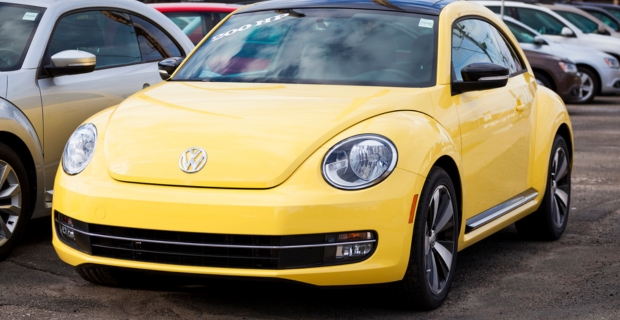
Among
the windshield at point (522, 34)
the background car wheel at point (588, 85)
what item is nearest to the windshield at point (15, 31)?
the windshield at point (522, 34)

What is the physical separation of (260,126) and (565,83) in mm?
12764

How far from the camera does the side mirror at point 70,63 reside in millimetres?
6367

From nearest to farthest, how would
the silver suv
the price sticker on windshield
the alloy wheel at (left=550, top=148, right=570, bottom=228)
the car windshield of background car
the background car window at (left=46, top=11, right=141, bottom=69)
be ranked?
the silver suv, the price sticker on windshield, the background car window at (left=46, top=11, right=141, bottom=69), the alloy wheel at (left=550, top=148, right=570, bottom=228), the car windshield of background car

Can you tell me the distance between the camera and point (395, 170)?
464 centimetres

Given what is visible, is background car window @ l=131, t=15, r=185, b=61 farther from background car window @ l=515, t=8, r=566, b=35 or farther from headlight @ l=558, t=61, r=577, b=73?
background car window @ l=515, t=8, r=566, b=35

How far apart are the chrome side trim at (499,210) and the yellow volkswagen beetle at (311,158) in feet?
0.04

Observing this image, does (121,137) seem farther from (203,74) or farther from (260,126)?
(203,74)

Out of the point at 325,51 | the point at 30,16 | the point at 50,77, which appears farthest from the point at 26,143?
the point at 325,51

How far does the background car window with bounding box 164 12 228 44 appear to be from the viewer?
12922mm

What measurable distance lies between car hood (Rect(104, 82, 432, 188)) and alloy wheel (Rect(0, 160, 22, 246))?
1.01m

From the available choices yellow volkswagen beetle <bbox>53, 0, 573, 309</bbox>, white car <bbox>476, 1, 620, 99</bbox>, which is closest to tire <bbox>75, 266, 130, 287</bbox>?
yellow volkswagen beetle <bbox>53, 0, 573, 309</bbox>

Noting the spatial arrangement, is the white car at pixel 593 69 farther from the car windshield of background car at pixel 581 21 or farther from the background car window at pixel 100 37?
the background car window at pixel 100 37

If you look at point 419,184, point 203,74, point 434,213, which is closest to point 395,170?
point 419,184

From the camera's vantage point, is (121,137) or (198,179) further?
(121,137)
